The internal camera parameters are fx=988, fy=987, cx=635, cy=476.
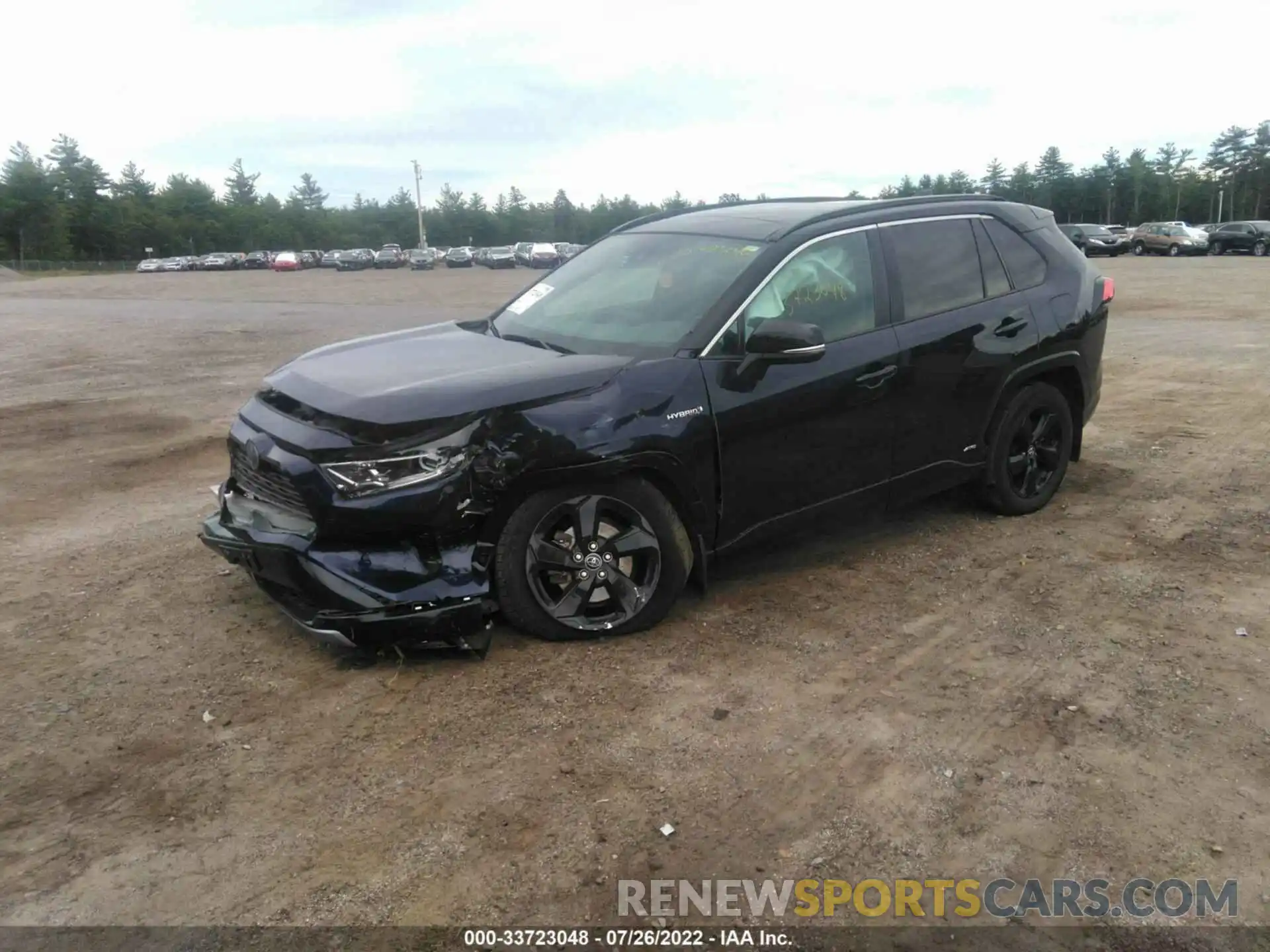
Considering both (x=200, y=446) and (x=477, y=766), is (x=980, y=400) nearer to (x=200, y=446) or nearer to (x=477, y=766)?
(x=477, y=766)

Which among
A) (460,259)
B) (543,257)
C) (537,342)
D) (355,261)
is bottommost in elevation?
(537,342)

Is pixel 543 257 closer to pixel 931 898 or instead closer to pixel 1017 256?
pixel 1017 256

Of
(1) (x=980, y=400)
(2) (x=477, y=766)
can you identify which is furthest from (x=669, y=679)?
(1) (x=980, y=400)

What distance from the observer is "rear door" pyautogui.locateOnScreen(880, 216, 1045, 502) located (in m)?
4.94

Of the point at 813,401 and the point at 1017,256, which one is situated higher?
the point at 1017,256

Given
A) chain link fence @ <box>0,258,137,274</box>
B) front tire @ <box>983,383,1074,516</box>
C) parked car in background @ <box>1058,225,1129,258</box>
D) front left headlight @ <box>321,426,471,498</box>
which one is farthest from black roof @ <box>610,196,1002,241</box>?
chain link fence @ <box>0,258,137,274</box>

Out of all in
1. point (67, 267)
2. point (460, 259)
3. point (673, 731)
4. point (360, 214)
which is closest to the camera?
point (673, 731)

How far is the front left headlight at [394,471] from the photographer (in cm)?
369

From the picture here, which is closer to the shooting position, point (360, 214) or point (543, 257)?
point (543, 257)

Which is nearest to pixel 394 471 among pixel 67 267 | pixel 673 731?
pixel 673 731

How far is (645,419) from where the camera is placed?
13.2 ft

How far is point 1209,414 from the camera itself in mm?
8172

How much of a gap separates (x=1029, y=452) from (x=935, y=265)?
4.28 feet

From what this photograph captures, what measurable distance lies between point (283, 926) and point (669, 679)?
5.52ft
